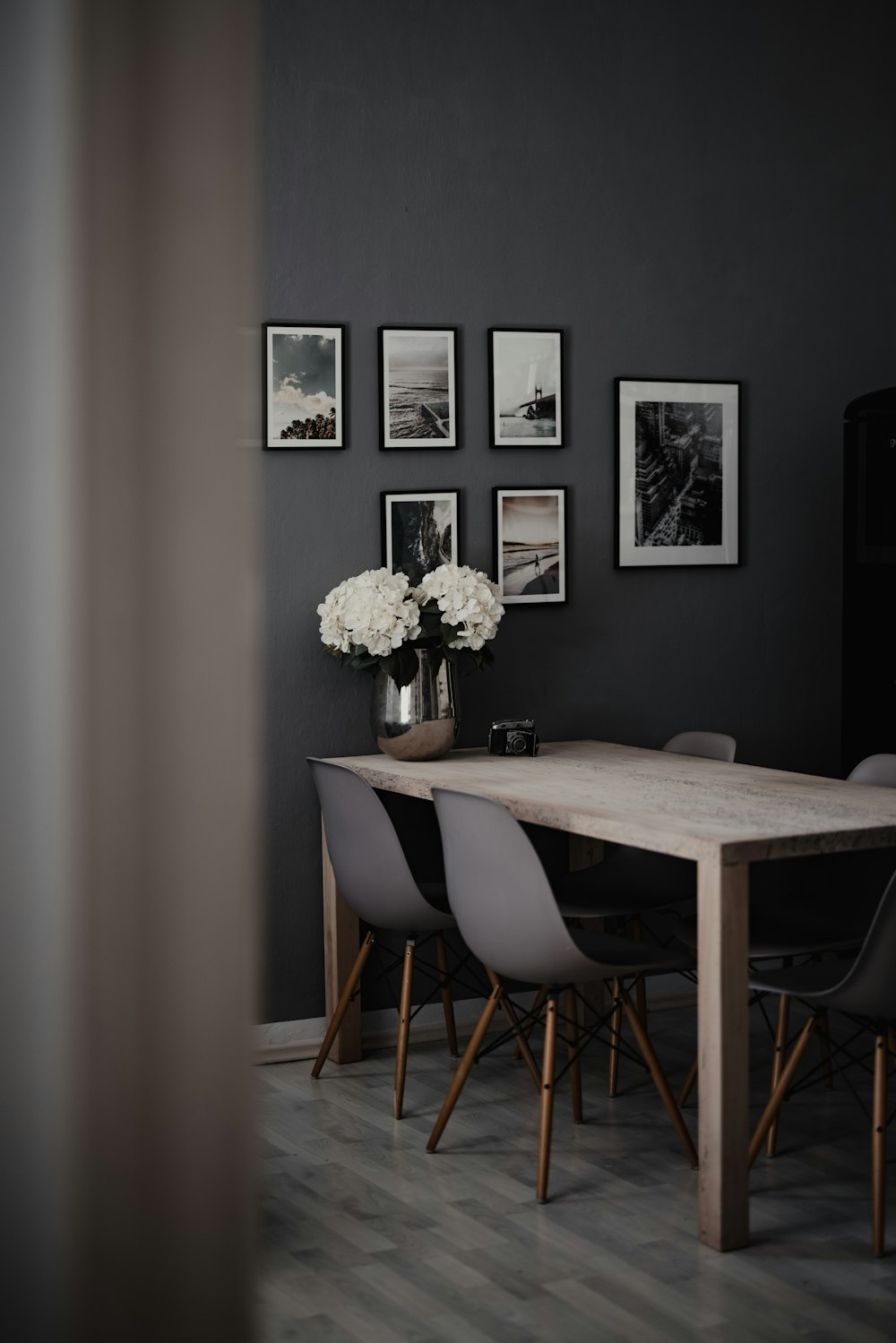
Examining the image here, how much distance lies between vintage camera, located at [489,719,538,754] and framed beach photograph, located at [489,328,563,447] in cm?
89

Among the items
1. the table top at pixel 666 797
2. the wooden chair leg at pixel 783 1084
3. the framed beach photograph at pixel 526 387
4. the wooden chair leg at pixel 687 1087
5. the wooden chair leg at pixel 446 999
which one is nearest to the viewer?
the table top at pixel 666 797

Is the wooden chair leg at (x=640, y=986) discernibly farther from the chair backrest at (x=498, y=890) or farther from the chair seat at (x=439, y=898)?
the chair backrest at (x=498, y=890)

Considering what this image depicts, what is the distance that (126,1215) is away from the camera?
0.55 m

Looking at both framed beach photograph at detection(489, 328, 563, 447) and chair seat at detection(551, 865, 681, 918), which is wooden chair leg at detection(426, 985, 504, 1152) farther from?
framed beach photograph at detection(489, 328, 563, 447)

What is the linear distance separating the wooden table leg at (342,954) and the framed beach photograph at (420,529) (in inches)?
34.2

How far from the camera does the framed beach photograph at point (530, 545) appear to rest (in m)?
4.47

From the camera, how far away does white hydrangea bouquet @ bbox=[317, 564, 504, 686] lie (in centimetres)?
389

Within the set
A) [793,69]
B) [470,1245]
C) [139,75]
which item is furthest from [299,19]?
[139,75]

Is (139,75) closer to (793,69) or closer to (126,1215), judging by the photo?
(126,1215)

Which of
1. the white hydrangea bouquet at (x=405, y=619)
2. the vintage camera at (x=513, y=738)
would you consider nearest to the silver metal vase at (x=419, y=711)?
the white hydrangea bouquet at (x=405, y=619)

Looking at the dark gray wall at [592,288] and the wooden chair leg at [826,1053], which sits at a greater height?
the dark gray wall at [592,288]

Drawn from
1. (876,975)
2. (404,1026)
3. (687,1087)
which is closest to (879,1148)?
(876,975)

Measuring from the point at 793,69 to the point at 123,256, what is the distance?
484 cm

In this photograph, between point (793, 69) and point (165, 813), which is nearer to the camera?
point (165, 813)
